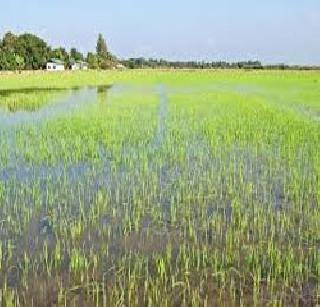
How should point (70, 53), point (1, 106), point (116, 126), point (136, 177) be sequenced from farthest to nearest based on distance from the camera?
point (70, 53) < point (1, 106) < point (116, 126) < point (136, 177)

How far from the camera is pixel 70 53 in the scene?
12775cm

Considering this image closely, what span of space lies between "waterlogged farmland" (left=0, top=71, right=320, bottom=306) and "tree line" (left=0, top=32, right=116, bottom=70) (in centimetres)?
7657

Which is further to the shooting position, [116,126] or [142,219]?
[116,126]

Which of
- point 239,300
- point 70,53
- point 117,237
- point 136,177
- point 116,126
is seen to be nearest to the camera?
point 239,300

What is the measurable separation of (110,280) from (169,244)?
1133 millimetres

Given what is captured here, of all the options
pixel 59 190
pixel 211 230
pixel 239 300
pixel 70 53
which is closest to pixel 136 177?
pixel 59 190

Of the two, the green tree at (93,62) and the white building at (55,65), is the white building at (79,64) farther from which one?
the green tree at (93,62)

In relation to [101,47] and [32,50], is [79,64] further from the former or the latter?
[32,50]

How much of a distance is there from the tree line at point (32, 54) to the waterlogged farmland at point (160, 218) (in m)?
76.6

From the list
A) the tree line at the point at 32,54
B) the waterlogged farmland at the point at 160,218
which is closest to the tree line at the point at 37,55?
the tree line at the point at 32,54

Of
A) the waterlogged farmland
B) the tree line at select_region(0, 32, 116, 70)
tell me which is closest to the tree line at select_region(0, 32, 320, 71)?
the tree line at select_region(0, 32, 116, 70)

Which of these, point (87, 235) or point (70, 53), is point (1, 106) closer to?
point (87, 235)

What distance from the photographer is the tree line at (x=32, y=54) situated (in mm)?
89131

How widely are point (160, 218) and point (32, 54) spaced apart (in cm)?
9911
